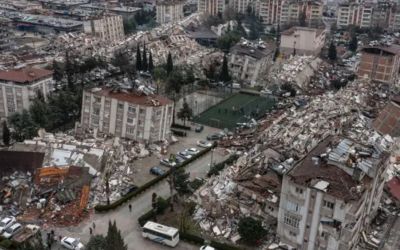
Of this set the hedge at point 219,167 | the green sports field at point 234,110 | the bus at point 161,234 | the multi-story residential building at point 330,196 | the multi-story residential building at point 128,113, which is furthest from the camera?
the green sports field at point 234,110

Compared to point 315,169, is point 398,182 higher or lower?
lower

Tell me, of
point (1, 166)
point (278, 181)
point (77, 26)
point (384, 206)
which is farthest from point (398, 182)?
point (77, 26)

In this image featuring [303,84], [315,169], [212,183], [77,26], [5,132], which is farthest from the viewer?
[77,26]

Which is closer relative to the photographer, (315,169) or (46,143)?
(315,169)

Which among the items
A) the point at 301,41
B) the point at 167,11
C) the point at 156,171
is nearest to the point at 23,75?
the point at 156,171

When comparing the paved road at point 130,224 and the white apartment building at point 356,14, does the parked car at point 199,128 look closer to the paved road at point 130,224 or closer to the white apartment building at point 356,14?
the paved road at point 130,224

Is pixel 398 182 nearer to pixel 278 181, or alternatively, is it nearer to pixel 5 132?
pixel 278 181

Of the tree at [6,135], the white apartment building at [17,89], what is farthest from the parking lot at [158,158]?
the white apartment building at [17,89]
